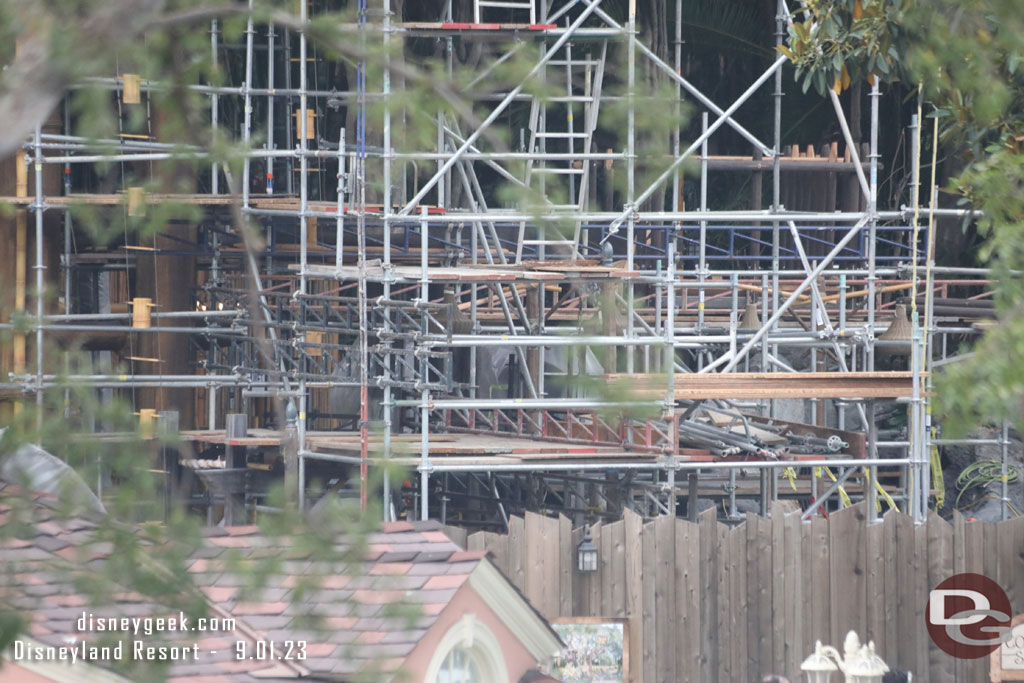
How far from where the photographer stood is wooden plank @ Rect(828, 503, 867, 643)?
11.8 meters

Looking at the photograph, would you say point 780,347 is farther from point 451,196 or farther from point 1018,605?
point 1018,605

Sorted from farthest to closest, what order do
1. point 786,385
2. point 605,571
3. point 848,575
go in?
point 786,385
point 848,575
point 605,571

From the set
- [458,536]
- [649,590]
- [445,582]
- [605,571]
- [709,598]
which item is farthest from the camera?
[709,598]

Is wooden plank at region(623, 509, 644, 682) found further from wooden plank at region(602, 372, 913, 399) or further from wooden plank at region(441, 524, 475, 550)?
wooden plank at region(602, 372, 913, 399)

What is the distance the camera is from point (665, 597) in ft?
37.6

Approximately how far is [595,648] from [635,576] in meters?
0.62

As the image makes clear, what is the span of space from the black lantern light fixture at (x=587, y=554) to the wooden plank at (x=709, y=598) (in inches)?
34.6

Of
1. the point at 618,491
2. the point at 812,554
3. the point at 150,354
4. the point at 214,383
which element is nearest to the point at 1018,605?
the point at 812,554

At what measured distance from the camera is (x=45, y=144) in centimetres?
1448

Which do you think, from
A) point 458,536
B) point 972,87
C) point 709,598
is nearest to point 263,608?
point 458,536

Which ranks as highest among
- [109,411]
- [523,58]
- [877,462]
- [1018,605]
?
[523,58]

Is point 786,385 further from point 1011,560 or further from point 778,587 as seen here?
point 1011,560

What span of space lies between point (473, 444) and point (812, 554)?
10.4 ft

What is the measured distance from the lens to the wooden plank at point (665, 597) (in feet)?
37.5
